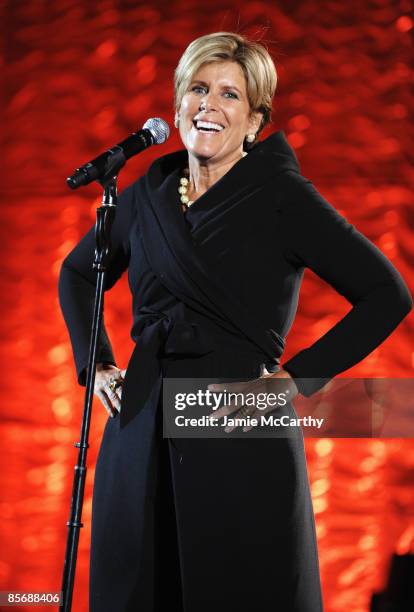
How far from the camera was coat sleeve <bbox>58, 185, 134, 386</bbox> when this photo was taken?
1735 millimetres

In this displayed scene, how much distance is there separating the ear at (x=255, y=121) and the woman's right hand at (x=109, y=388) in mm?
545

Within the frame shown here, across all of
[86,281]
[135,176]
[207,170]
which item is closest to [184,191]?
[207,170]

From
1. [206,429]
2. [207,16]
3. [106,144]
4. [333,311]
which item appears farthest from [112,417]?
[207,16]

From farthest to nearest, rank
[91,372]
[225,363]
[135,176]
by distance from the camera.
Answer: [135,176], [225,363], [91,372]

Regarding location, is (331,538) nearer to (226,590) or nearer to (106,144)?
(226,590)

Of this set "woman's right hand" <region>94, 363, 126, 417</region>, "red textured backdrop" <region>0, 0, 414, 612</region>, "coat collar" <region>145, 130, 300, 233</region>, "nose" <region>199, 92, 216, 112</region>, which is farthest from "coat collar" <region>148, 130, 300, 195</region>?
"red textured backdrop" <region>0, 0, 414, 612</region>

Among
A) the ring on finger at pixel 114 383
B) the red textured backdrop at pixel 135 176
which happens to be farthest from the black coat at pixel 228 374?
the red textured backdrop at pixel 135 176

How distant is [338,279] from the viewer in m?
1.53

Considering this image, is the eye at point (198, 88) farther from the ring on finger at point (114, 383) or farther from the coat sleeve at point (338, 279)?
the ring on finger at point (114, 383)

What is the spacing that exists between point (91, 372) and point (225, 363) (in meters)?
0.26

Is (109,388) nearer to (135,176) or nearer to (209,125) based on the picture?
(209,125)

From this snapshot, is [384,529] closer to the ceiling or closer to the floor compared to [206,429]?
closer to the ceiling

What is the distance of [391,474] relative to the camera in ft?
8.61

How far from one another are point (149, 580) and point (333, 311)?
1.40 metres
